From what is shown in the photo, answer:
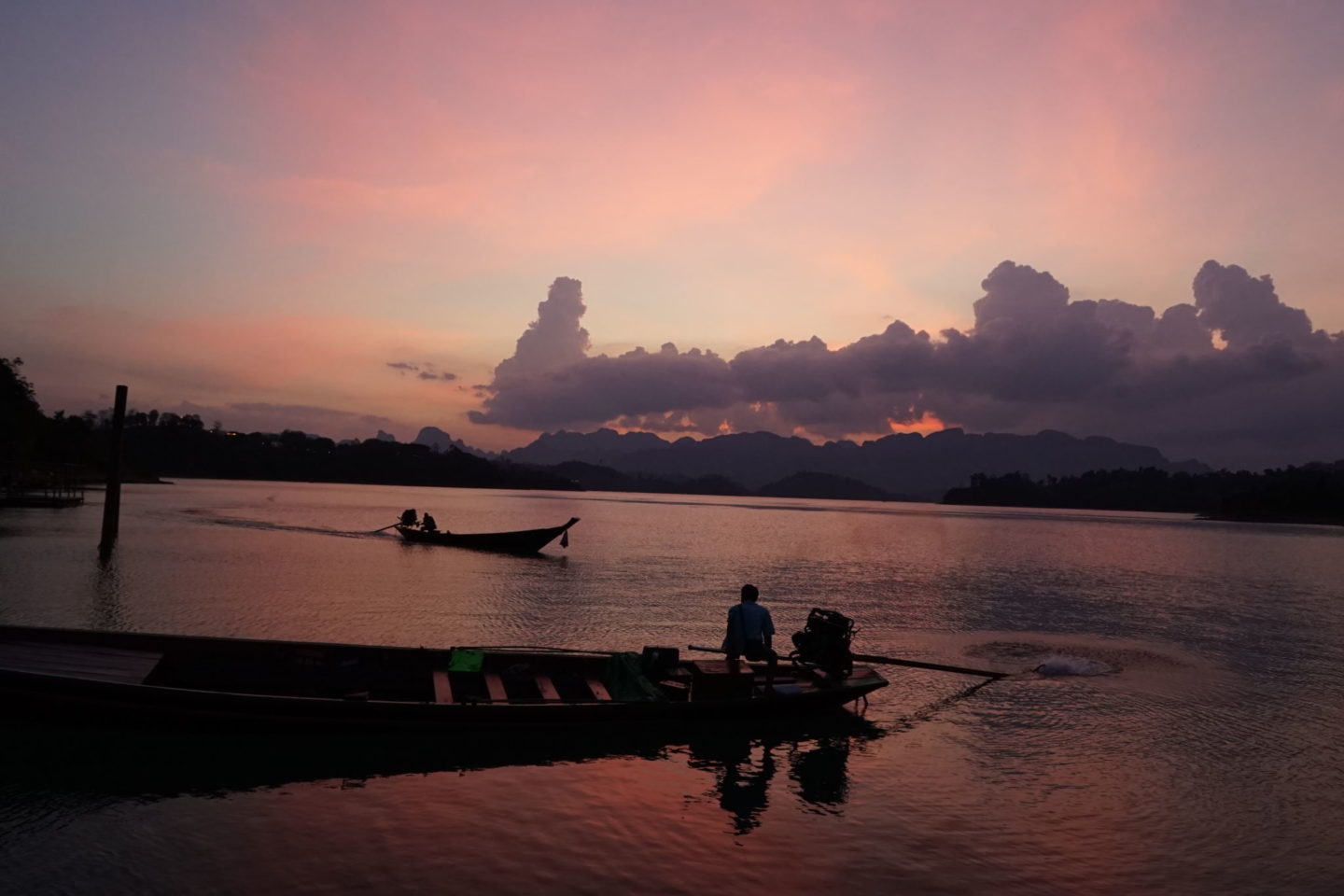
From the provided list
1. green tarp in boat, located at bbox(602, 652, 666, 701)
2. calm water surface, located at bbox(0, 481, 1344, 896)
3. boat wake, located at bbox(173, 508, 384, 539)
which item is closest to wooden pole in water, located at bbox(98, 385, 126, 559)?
calm water surface, located at bbox(0, 481, 1344, 896)

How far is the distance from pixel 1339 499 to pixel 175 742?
195266 millimetres

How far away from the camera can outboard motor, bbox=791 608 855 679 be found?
15.6 m

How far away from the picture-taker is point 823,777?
13.0 m

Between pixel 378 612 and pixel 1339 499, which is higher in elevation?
pixel 1339 499

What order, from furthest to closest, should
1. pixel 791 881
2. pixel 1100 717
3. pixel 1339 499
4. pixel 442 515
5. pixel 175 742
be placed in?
pixel 1339 499 → pixel 442 515 → pixel 1100 717 → pixel 175 742 → pixel 791 881

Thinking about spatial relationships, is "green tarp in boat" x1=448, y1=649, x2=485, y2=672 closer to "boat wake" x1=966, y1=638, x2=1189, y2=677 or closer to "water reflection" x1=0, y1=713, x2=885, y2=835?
"water reflection" x1=0, y1=713, x2=885, y2=835

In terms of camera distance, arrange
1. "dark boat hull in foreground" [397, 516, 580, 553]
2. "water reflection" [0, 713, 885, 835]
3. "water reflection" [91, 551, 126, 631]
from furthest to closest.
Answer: "dark boat hull in foreground" [397, 516, 580, 553] < "water reflection" [91, 551, 126, 631] < "water reflection" [0, 713, 885, 835]

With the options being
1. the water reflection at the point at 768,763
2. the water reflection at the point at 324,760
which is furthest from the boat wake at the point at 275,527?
the water reflection at the point at 768,763

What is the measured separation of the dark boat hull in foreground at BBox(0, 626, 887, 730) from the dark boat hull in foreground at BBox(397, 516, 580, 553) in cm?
3753

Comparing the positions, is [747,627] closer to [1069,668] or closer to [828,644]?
[828,644]

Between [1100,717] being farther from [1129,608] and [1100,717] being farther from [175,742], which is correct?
[1129,608]

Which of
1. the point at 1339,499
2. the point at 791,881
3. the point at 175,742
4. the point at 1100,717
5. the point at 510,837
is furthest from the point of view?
the point at 1339,499

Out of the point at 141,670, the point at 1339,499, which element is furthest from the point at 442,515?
the point at 1339,499

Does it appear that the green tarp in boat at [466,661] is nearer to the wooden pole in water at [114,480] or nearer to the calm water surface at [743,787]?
the calm water surface at [743,787]
